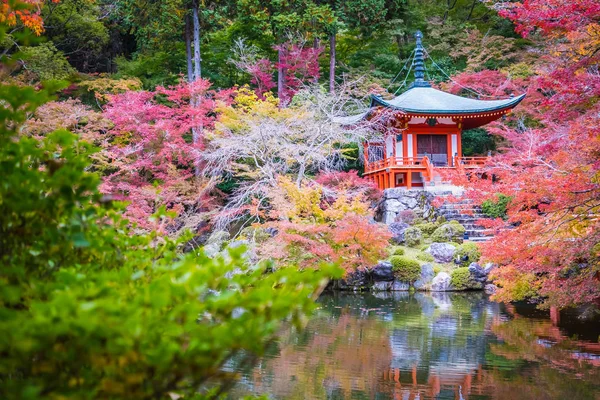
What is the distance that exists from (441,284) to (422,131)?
6.40m

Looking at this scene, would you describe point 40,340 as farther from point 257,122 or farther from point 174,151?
point 174,151


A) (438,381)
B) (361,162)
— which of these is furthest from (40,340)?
(361,162)

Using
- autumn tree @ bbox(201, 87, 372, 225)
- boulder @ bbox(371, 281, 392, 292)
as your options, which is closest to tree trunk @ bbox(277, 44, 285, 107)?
autumn tree @ bbox(201, 87, 372, 225)

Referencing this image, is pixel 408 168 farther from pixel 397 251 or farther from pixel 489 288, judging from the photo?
pixel 489 288

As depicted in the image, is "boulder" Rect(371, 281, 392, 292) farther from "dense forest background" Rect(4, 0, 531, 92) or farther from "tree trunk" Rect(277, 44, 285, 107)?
"tree trunk" Rect(277, 44, 285, 107)

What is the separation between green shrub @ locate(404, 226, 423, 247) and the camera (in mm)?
13102

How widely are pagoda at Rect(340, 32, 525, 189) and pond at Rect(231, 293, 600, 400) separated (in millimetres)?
6873

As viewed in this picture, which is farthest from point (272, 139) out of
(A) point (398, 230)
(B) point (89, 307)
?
(B) point (89, 307)

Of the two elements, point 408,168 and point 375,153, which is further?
point 375,153

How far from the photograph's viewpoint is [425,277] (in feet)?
38.7

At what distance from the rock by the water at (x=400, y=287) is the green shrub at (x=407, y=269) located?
9 cm

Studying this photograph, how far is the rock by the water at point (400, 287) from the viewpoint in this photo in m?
11.7

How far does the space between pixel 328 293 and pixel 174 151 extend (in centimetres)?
549

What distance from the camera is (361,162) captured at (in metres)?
18.0
